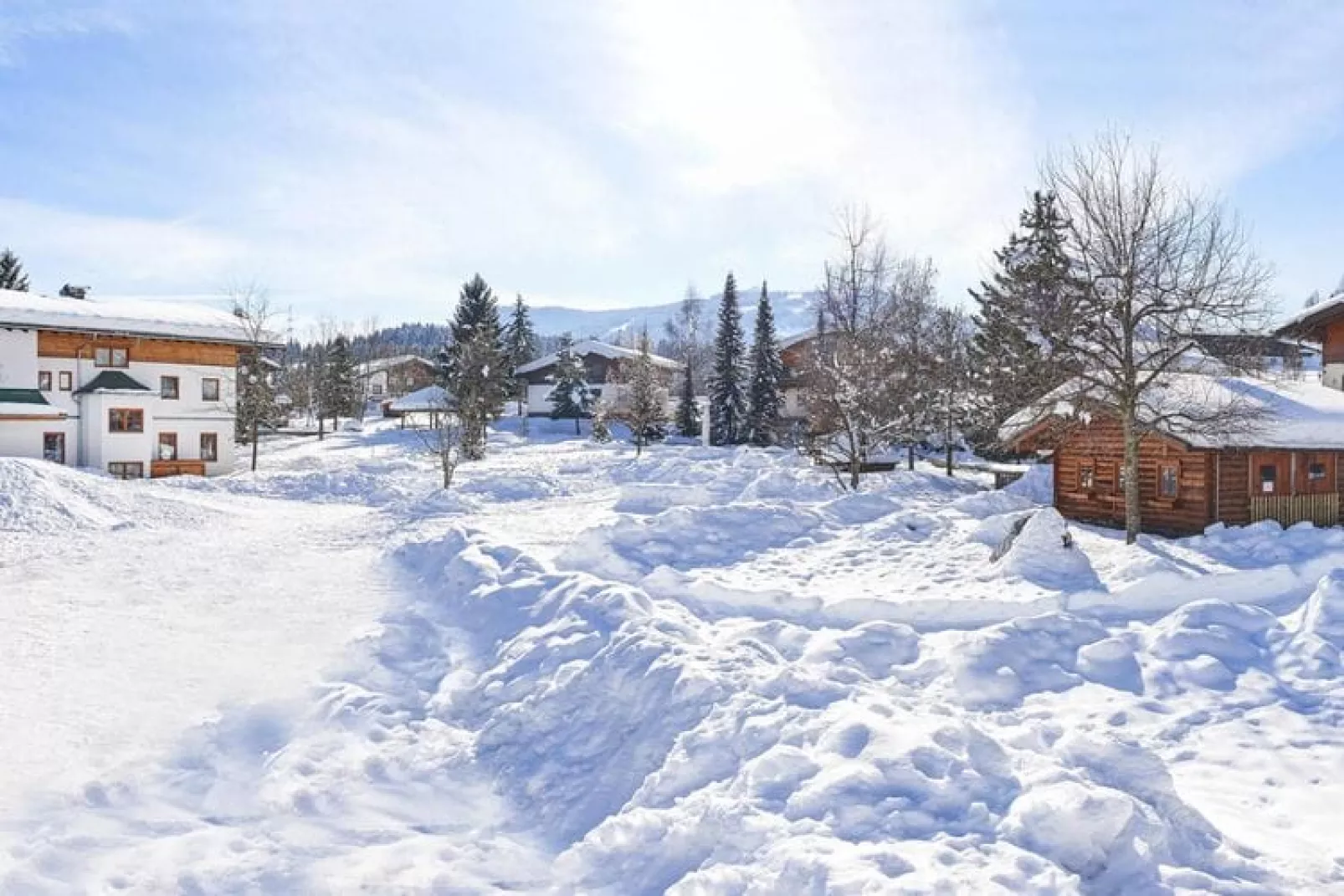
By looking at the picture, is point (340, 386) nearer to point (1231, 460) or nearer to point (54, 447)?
point (54, 447)

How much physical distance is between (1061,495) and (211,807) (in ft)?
77.0

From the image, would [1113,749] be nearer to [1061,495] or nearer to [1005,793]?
[1005,793]

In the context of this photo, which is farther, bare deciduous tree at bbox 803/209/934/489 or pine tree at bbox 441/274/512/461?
pine tree at bbox 441/274/512/461

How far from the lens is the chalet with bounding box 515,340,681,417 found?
2554 inches

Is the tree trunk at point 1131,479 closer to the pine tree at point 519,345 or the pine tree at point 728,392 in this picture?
the pine tree at point 728,392

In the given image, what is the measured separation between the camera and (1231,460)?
68.4 feet

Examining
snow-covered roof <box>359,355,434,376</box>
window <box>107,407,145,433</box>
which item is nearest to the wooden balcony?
window <box>107,407,145,433</box>

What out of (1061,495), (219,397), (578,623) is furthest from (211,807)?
(219,397)

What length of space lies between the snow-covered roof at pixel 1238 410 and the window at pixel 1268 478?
817 mm

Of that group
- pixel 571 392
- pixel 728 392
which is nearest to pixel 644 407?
pixel 728 392

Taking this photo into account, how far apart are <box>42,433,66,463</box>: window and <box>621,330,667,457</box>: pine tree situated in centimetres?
2401

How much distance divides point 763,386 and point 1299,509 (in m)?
32.4

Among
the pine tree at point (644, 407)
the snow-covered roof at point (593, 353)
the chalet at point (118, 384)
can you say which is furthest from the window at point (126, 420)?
the snow-covered roof at point (593, 353)

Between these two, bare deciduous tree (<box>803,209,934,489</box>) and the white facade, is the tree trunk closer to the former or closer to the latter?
bare deciduous tree (<box>803,209,934,489</box>)
